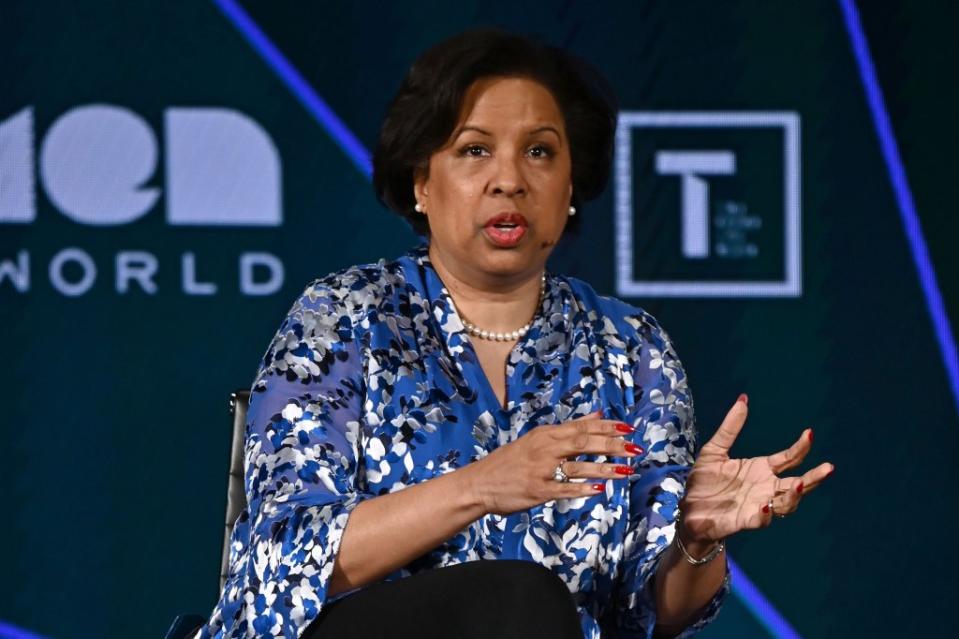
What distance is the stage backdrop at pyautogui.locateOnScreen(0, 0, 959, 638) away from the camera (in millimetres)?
2955

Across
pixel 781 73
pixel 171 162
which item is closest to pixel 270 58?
pixel 171 162

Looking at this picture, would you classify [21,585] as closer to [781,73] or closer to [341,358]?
[341,358]

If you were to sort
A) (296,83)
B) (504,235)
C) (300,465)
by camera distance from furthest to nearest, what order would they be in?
1. (296,83)
2. (504,235)
3. (300,465)

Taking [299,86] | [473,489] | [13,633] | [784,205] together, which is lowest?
[13,633]

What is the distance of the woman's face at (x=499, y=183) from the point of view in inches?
73.5

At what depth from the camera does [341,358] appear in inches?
69.7

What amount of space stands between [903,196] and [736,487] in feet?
5.12

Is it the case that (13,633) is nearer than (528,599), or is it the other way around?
(528,599)

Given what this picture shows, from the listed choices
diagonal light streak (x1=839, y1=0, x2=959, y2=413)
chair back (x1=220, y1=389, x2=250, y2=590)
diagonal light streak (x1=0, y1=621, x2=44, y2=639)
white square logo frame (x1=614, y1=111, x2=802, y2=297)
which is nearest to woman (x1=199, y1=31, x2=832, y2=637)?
chair back (x1=220, y1=389, x2=250, y2=590)

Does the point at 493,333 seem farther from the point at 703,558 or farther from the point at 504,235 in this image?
the point at 703,558

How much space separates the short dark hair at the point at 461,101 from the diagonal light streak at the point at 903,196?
1186 millimetres

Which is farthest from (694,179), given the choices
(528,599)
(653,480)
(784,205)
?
(528,599)

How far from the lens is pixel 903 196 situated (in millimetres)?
3023

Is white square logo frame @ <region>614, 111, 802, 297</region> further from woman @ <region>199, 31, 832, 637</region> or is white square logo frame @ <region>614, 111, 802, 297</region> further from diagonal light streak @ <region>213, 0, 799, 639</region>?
woman @ <region>199, 31, 832, 637</region>
